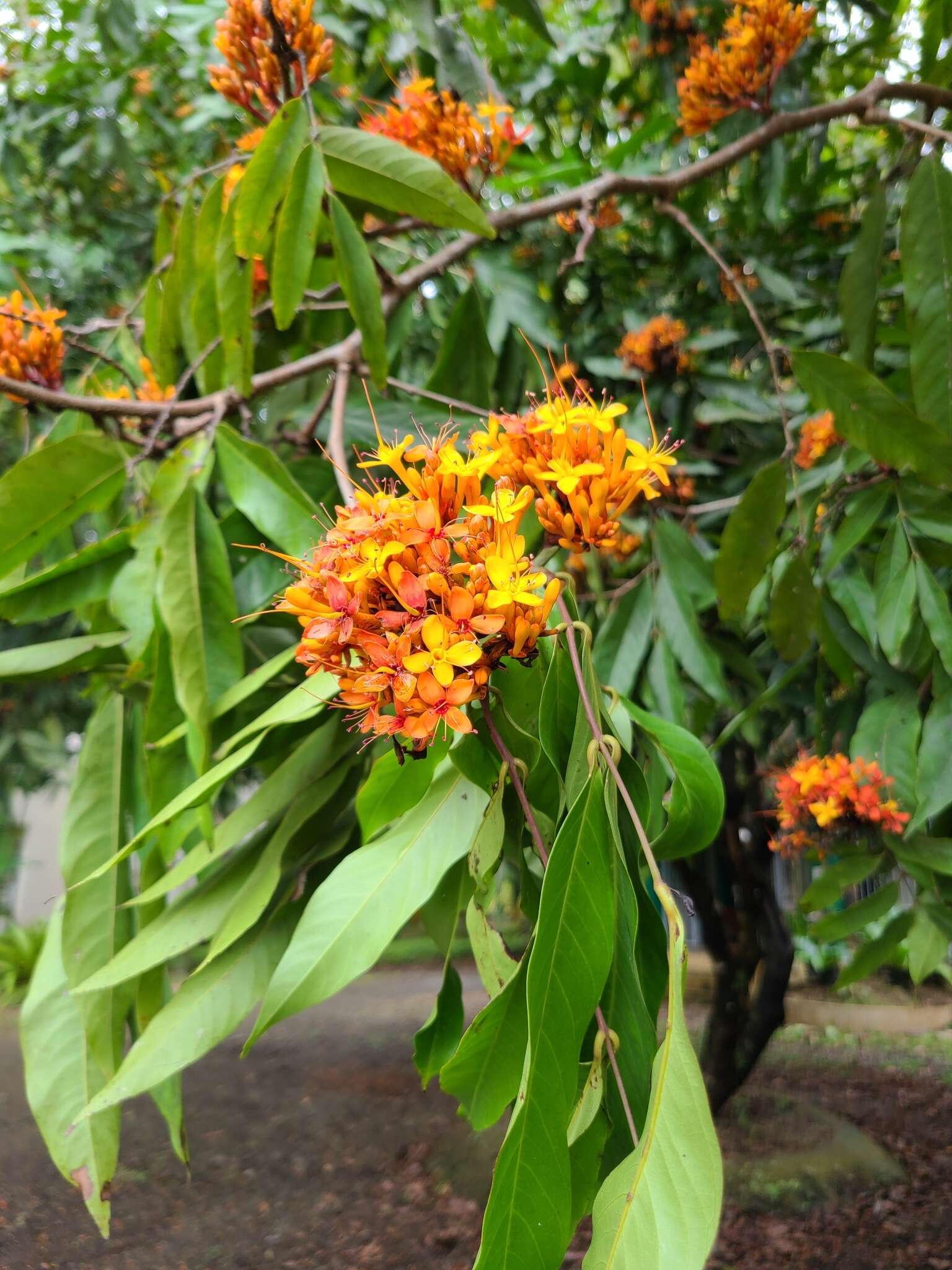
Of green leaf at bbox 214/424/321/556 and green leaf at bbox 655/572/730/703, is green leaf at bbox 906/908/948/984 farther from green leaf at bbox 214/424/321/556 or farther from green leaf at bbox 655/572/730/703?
green leaf at bbox 214/424/321/556

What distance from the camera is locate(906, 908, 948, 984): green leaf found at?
4.01 ft

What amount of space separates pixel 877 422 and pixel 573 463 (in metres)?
0.53

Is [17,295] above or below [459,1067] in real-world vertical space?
above

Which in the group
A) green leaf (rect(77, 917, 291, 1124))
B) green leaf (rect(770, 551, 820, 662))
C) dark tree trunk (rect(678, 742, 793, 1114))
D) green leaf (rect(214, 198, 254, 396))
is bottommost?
dark tree trunk (rect(678, 742, 793, 1114))

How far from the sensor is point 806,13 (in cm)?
150

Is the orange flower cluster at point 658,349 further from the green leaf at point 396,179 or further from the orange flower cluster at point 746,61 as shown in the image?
the green leaf at point 396,179

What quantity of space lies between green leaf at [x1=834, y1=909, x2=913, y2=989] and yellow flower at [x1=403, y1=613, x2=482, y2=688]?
1.02 metres

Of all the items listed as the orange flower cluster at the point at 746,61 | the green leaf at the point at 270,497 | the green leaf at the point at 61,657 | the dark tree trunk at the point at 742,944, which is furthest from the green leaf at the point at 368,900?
the dark tree trunk at the point at 742,944

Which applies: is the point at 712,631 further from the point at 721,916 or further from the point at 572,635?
the point at 721,916

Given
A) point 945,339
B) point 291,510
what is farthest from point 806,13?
point 291,510

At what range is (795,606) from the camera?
1184 mm

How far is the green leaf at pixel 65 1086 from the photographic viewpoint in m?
0.90

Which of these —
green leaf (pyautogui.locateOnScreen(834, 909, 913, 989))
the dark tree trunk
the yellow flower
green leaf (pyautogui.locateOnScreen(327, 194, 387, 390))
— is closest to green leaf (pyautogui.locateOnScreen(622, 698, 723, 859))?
the yellow flower

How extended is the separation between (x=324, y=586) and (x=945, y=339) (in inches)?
33.5
